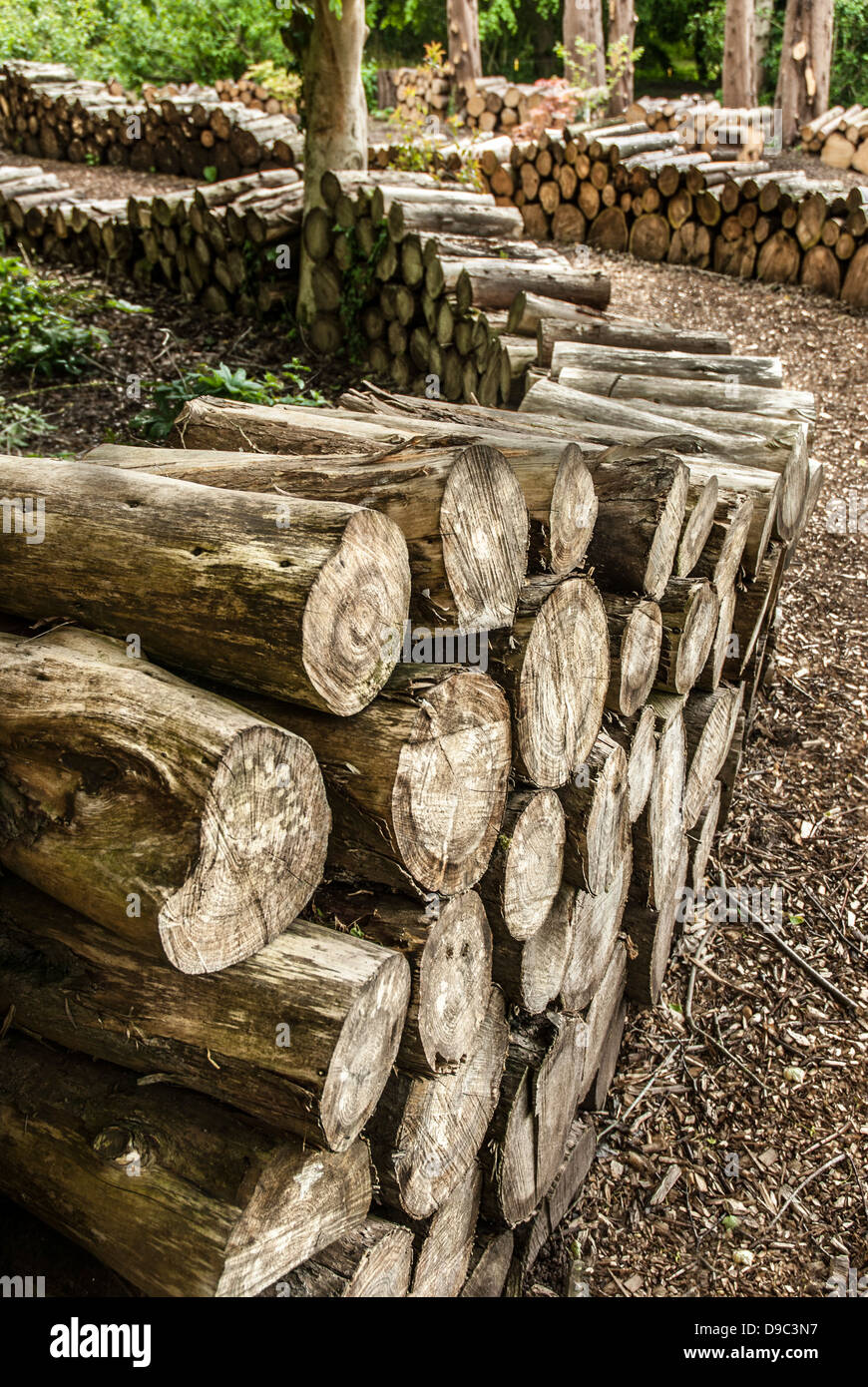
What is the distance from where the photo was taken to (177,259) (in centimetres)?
841

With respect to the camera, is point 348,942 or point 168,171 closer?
point 348,942

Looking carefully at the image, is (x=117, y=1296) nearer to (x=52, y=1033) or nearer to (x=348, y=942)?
(x=52, y=1033)

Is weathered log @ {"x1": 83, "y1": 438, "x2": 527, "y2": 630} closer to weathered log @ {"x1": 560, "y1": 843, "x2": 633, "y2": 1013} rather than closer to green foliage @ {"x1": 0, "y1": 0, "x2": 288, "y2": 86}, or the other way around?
weathered log @ {"x1": 560, "y1": 843, "x2": 633, "y2": 1013}

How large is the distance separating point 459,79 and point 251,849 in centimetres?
1772

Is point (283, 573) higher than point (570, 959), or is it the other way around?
point (283, 573)

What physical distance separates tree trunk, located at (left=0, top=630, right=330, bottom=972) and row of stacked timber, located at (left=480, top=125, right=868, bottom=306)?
327 inches

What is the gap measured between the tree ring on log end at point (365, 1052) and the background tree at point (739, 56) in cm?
1594

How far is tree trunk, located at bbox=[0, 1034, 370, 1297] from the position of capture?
59.7 inches

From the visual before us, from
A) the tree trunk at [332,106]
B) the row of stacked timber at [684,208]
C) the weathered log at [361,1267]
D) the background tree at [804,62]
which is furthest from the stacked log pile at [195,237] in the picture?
the background tree at [804,62]

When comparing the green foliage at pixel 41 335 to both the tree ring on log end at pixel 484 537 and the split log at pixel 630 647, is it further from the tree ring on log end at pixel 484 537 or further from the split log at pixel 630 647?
the tree ring on log end at pixel 484 537

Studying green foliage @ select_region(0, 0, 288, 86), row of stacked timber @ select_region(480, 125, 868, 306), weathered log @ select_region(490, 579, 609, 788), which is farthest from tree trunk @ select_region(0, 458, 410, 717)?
green foliage @ select_region(0, 0, 288, 86)

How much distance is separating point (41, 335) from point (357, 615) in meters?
6.67

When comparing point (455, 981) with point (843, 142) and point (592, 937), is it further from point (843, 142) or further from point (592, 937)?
point (843, 142)

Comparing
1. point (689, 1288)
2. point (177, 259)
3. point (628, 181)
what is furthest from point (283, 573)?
point (628, 181)
